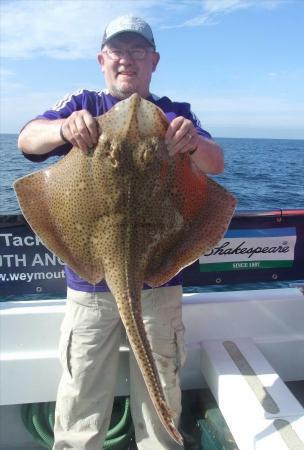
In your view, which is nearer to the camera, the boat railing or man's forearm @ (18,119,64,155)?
man's forearm @ (18,119,64,155)

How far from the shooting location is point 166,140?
2164 mm

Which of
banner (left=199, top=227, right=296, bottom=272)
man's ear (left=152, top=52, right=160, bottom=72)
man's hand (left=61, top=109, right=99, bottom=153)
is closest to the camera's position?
man's hand (left=61, top=109, right=99, bottom=153)

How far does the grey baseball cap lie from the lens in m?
2.69

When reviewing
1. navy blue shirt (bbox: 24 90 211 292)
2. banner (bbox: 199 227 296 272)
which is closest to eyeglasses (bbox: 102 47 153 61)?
navy blue shirt (bbox: 24 90 211 292)

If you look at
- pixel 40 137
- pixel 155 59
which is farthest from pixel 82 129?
pixel 155 59

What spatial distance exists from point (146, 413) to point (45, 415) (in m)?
0.99

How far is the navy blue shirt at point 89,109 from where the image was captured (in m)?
2.84

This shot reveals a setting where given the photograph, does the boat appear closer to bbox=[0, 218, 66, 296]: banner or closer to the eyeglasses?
bbox=[0, 218, 66, 296]: banner

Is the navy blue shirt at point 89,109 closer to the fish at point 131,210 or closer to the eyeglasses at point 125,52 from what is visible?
the eyeglasses at point 125,52

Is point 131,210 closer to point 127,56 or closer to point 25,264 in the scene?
point 127,56

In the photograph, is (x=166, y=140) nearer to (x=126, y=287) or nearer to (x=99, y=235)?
(x=99, y=235)

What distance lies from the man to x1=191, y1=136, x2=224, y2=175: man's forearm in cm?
2

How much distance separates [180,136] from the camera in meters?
2.13

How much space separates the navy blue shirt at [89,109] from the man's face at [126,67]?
10 centimetres
